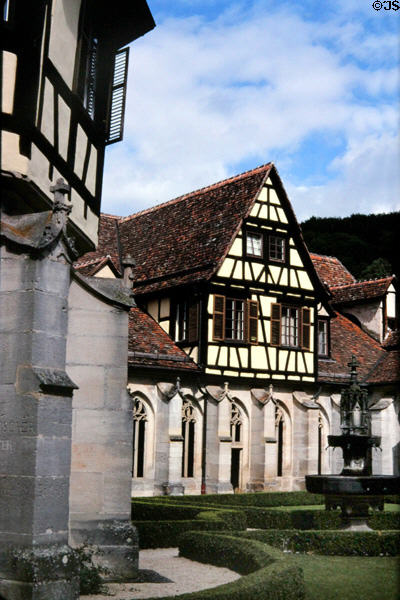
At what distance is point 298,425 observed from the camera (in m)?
31.2

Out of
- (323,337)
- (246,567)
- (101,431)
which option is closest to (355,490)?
(246,567)

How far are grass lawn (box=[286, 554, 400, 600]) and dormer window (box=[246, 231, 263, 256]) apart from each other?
15667mm


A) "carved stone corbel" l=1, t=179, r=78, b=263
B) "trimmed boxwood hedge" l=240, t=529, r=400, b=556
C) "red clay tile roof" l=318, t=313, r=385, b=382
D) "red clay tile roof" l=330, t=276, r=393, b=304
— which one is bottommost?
"trimmed boxwood hedge" l=240, t=529, r=400, b=556

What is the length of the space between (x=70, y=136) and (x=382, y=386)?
23.8 metres

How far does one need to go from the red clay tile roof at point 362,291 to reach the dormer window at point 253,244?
825cm

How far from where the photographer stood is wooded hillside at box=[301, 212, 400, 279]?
196ft

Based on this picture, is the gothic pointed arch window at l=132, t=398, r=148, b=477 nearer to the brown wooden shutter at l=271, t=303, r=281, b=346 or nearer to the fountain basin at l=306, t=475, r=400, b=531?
the brown wooden shutter at l=271, t=303, r=281, b=346

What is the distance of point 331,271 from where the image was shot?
41.2 meters

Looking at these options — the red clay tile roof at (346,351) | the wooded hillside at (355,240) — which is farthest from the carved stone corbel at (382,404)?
the wooded hillside at (355,240)

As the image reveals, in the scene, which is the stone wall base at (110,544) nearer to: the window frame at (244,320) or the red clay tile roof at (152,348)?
the red clay tile roof at (152,348)

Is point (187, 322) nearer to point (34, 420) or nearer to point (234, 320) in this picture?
point (234, 320)

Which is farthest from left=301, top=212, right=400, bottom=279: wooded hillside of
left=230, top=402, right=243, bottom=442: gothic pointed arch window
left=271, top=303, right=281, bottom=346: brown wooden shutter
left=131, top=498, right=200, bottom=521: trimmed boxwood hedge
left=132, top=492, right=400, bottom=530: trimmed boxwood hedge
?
left=131, top=498, right=200, bottom=521: trimmed boxwood hedge

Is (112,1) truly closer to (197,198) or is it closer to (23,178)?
(23,178)

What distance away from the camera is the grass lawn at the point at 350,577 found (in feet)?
38.1
